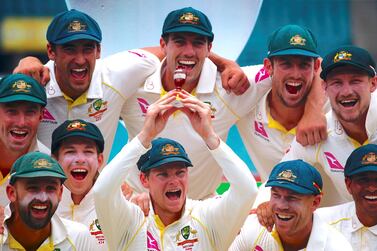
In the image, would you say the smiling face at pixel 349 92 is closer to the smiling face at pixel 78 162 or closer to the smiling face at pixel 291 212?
the smiling face at pixel 291 212

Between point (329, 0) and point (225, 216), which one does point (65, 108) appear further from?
point (329, 0)

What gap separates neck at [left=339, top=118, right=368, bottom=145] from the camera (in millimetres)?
7359

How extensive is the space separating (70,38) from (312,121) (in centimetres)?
140

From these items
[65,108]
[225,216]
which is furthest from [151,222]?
[65,108]

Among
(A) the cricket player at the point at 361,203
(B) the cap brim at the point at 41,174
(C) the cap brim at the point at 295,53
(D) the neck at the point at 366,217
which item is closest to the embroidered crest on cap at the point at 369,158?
(A) the cricket player at the point at 361,203

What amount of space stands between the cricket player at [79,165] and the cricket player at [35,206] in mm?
356

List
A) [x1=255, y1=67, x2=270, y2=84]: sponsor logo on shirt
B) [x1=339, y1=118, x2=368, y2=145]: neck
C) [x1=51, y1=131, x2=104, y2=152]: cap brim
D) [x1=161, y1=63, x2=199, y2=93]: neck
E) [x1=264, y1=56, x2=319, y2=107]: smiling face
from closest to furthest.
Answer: [x1=51, y1=131, x2=104, y2=152]: cap brim < [x1=339, y1=118, x2=368, y2=145]: neck < [x1=264, y1=56, x2=319, y2=107]: smiling face < [x1=161, y1=63, x2=199, y2=93]: neck < [x1=255, y1=67, x2=270, y2=84]: sponsor logo on shirt

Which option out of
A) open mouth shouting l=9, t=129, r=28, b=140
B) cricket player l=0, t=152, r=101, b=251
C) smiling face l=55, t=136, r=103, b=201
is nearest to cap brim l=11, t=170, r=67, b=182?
cricket player l=0, t=152, r=101, b=251

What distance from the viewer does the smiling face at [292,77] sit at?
7.49 metres

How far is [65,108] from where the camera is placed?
296 inches

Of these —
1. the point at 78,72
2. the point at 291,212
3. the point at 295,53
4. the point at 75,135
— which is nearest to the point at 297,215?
the point at 291,212

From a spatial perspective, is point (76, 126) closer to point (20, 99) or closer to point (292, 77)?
→ point (20, 99)

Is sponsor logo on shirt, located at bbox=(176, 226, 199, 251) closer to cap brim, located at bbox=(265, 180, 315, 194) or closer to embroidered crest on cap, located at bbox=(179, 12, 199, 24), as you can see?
cap brim, located at bbox=(265, 180, 315, 194)

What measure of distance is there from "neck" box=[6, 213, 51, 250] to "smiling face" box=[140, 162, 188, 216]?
22.9 inches
